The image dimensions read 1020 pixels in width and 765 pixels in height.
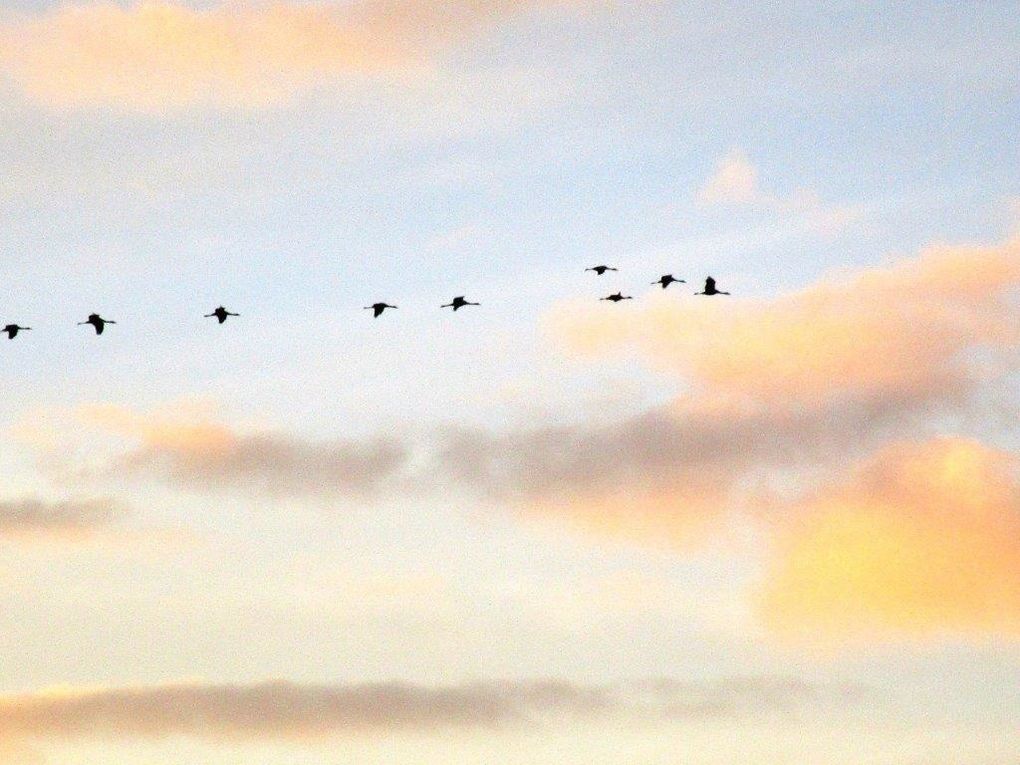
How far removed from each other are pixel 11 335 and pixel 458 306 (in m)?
39.4

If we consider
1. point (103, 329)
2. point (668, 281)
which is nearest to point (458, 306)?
point (668, 281)

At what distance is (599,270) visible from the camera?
187 meters

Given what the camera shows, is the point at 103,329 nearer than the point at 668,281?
No

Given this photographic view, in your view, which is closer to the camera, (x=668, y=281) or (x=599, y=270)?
(x=668, y=281)

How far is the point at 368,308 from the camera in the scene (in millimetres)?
191750

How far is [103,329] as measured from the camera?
7613 inches

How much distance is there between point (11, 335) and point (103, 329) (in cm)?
1060

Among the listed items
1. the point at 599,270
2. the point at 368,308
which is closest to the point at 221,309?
the point at 368,308

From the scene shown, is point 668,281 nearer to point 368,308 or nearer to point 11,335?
point 368,308

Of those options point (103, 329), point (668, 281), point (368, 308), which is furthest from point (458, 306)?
point (103, 329)

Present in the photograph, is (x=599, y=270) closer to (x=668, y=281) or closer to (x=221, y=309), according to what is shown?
(x=668, y=281)

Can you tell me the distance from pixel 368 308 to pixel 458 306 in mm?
9507

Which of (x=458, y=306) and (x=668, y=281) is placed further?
(x=458, y=306)

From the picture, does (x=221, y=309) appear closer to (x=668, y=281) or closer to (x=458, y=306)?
(x=458, y=306)
